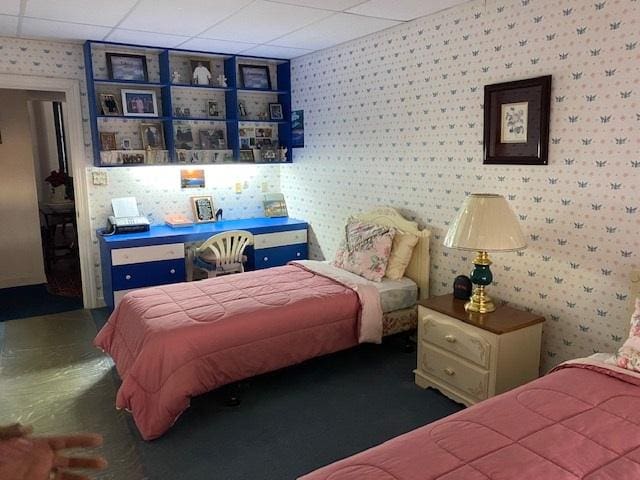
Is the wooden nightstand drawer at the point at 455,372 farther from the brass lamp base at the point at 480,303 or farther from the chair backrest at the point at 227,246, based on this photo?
the chair backrest at the point at 227,246

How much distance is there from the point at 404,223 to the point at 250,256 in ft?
5.65

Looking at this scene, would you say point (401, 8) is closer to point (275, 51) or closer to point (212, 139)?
point (275, 51)

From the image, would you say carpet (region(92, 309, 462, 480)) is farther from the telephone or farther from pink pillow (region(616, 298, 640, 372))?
the telephone

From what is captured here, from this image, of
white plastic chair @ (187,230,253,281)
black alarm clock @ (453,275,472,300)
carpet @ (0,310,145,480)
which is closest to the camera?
carpet @ (0,310,145,480)

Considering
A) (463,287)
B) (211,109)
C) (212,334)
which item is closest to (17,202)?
(211,109)

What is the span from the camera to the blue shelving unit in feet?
14.4

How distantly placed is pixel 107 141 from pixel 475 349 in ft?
11.7

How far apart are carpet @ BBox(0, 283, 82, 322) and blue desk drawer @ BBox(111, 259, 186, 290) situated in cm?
87

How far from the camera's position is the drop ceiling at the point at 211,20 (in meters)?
3.20

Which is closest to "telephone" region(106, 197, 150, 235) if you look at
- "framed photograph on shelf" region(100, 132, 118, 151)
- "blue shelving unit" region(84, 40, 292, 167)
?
"blue shelving unit" region(84, 40, 292, 167)

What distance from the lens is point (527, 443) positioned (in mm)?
1688

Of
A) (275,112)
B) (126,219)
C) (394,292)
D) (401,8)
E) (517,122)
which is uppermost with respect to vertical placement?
(401,8)

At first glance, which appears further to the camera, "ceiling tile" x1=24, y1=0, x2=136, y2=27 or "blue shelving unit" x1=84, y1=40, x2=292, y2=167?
"blue shelving unit" x1=84, y1=40, x2=292, y2=167

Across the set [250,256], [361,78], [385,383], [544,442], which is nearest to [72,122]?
[250,256]
